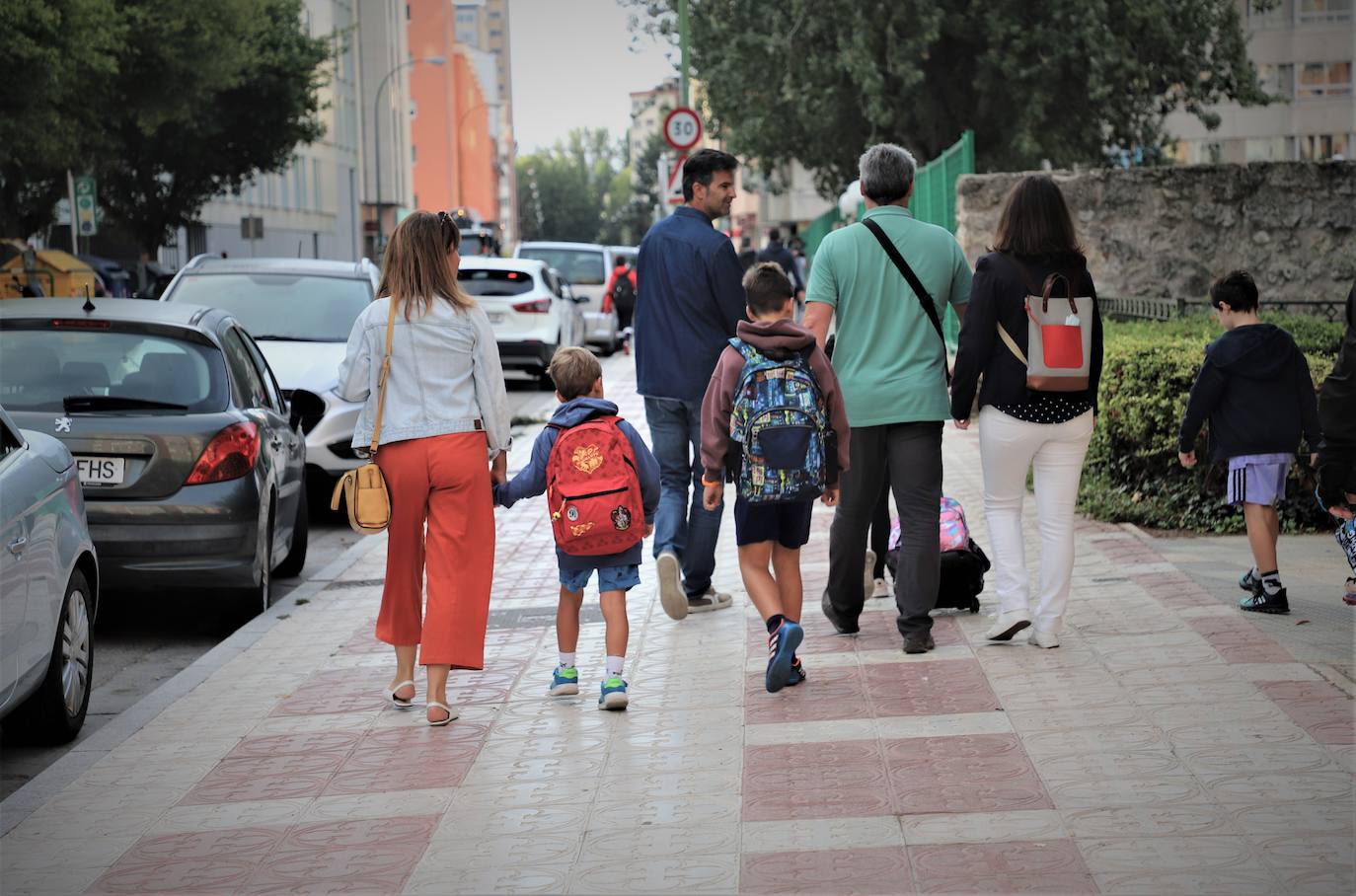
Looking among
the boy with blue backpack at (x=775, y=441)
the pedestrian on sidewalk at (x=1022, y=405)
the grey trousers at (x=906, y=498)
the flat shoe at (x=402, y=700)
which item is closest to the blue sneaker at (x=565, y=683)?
the flat shoe at (x=402, y=700)

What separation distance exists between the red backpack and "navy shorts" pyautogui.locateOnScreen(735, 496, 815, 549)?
428mm

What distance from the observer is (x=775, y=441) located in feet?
21.4

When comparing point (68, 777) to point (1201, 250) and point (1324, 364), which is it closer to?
point (1324, 364)

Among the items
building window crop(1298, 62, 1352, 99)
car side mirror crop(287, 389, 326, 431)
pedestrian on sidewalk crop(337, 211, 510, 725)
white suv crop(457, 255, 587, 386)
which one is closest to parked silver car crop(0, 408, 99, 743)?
pedestrian on sidewalk crop(337, 211, 510, 725)

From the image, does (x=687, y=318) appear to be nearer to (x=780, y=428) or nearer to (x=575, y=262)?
(x=780, y=428)

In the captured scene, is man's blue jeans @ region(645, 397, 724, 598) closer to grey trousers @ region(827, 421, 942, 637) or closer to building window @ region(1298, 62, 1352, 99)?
grey trousers @ region(827, 421, 942, 637)

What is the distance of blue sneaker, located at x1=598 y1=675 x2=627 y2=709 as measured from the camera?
255 inches

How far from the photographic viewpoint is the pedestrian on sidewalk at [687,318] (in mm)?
8062

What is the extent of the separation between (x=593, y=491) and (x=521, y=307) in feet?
54.8

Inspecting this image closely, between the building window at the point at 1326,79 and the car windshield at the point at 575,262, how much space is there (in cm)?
4487

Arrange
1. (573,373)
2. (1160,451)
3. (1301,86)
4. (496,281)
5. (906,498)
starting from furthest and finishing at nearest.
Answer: (1301,86) < (496,281) < (1160,451) < (906,498) < (573,373)

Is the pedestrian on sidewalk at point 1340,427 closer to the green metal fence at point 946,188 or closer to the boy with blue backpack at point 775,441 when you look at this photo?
the boy with blue backpack at point 775,441

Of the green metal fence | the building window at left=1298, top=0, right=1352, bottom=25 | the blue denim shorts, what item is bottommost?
the blue denim shorts

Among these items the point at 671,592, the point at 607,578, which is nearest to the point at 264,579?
the point at 671,592
